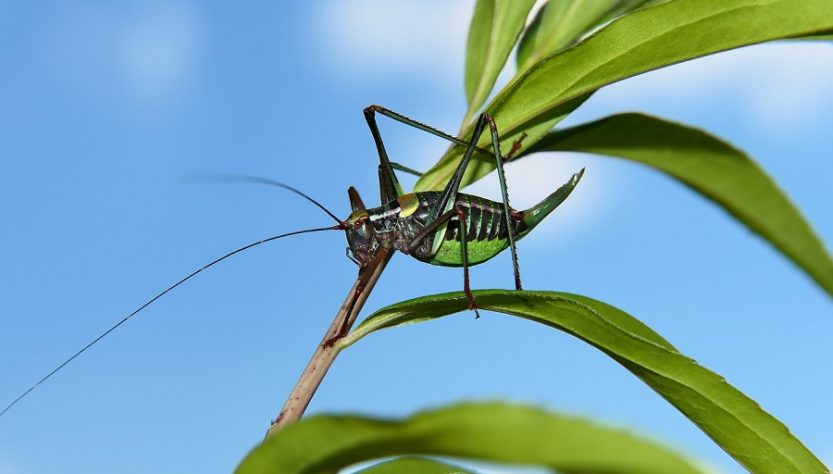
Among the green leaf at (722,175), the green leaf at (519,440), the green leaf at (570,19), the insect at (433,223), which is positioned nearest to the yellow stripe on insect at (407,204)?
the insect at (433,223)

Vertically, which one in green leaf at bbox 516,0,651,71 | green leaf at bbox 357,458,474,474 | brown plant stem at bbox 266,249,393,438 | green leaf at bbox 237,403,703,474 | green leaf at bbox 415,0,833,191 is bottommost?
green leaf at bbox 237,403,703,474

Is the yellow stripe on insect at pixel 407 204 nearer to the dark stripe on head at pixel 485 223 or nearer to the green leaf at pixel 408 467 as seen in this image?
Result: the dark stripe on head at pixel 485 223

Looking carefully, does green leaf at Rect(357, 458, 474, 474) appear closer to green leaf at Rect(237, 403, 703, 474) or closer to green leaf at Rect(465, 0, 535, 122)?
green leaf at Rect(237, 403, 703, 474)

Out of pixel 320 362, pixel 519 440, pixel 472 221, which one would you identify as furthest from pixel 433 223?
pixel 519 440

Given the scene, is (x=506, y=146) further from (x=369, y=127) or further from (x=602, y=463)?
(x=602, y=463)

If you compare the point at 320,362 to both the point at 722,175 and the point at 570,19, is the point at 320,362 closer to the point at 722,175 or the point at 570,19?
the point at 722,175

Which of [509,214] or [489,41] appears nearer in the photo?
[489,41]

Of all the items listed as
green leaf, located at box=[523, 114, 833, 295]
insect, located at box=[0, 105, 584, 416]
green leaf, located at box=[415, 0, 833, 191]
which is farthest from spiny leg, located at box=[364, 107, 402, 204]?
green leaf, located at box=[523, 114, 833, 295]
